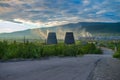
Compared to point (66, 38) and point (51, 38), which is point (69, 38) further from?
point (51, 38)

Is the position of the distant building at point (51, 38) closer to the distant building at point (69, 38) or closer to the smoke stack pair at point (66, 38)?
the smoke stack pair at point (66, 38)

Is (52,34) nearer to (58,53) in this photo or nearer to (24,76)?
(58,53)

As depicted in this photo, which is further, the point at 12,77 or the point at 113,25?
the point at 113,25

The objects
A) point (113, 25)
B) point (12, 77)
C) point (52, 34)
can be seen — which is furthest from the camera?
point (113, 25)

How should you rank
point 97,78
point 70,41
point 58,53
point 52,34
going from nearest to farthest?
point 97,78
point 58,53
point 70,41
point 52,34

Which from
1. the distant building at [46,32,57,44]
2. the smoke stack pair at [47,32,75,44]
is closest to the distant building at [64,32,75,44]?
the smoke stack pair at [47,32,75,44]

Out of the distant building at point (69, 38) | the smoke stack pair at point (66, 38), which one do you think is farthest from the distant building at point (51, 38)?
the distant building at point (69, 38)

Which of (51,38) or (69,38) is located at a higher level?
(51,38)

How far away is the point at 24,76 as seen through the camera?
13578 mm

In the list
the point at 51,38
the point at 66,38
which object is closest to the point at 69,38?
the point at 66,38

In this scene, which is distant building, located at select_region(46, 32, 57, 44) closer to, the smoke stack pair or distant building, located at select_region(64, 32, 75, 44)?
the smoke stack pair

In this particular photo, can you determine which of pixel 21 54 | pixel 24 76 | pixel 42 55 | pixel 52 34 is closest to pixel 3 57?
pixel 21 54

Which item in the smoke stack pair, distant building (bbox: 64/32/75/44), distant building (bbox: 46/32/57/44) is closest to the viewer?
distant building (bbox: 46/32/57/44)

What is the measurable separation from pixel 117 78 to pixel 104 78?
84 cm
